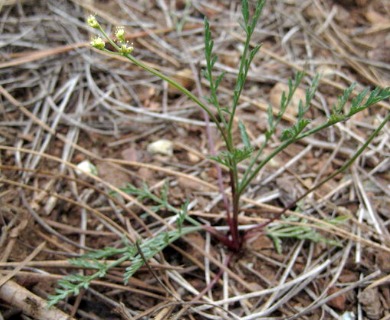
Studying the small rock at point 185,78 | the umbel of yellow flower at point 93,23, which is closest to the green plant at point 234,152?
the umbel of yellow flower at point 93,23

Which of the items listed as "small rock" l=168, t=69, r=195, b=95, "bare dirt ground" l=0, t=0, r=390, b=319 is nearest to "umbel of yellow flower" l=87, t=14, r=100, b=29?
"bare dirt ground" l=0, t=0, r=390, b=319

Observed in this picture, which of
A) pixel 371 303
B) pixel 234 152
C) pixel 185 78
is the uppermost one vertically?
pixel 185 78

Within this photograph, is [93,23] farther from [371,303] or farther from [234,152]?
[371,303]

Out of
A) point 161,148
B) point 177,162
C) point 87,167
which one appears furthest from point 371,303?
point 87,167

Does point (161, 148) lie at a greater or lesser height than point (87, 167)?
greater

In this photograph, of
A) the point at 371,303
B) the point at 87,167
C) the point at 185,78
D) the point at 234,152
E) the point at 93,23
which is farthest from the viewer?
the point at 185,78

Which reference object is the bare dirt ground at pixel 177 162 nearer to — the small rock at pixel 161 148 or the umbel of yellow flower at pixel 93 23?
the small rock at pixel 161 148

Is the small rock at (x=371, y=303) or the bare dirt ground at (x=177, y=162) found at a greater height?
the bare dirt ground at (x=177, y=162)
